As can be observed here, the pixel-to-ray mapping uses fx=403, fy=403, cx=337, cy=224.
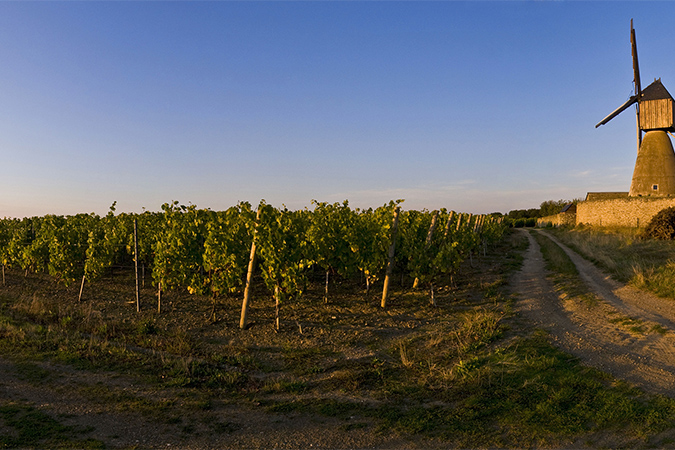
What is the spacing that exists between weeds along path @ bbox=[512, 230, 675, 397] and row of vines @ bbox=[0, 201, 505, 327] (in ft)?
9.96

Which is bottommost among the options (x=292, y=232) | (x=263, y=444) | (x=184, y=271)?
(x=263, y=444)

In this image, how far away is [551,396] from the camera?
19.3 feet

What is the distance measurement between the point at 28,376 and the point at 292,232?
6032 mm

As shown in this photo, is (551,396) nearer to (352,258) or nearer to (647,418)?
(647,418)

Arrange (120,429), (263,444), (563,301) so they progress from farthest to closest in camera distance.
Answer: (563,301)
(120,429)
(263,444)

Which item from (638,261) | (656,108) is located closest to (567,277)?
(638,261)

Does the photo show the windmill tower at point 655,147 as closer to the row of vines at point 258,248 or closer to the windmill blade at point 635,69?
the windmill blade at point 635,69

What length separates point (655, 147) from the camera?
3556 centimetres

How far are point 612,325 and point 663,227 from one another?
20.6m

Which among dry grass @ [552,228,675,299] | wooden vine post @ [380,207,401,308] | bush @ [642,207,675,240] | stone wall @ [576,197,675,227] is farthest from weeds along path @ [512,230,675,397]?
stone wall @ [576,197,675,227]

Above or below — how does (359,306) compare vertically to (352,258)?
below

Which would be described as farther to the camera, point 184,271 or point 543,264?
point 543,264

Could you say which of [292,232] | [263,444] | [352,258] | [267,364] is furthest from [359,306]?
[263,444]

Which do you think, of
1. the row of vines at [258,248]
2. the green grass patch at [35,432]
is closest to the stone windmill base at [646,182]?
the row of vines at [258,248]
